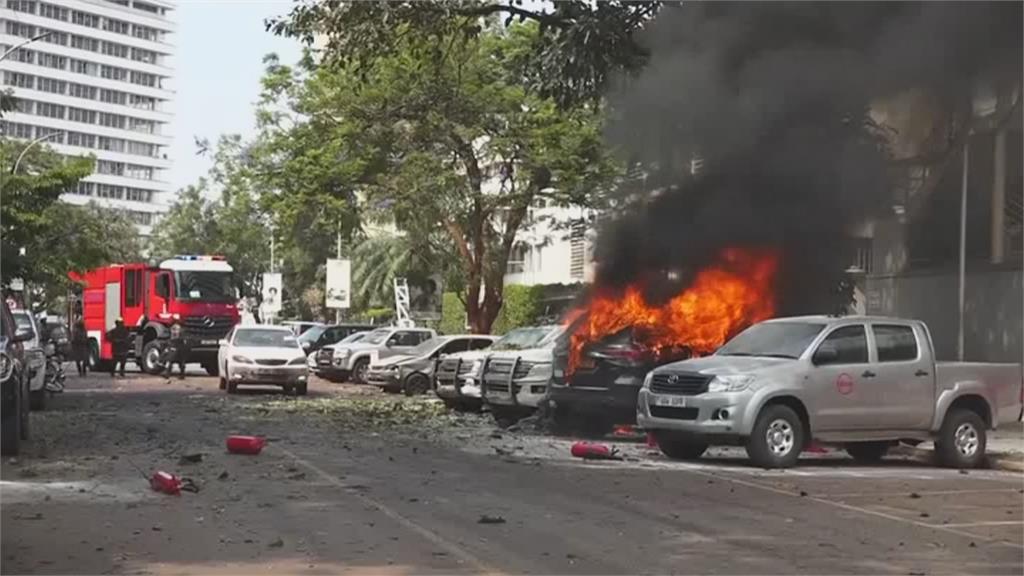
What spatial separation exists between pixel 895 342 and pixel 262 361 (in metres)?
14.1

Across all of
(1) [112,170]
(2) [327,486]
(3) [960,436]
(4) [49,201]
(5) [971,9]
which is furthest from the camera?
(1) [112,170]

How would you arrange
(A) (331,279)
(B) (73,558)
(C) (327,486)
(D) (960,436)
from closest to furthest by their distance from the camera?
(B) (73,558) → (C) (327,486) → (D) (960,436) → (A) (331,279)

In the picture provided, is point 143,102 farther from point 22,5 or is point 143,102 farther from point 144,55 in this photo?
point 22,5

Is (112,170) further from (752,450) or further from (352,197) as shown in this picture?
(752,450)

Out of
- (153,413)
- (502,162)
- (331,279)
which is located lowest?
(153,413)

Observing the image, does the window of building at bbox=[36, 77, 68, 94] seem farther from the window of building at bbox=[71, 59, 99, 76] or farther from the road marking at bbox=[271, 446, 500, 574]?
the road marking at bbox=[271, 446, 500, 574]

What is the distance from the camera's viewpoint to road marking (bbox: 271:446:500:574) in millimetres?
7543

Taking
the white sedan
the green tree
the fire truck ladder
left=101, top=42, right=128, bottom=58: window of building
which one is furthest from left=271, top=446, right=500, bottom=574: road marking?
left=101, top=42, right=128, bottom=58: window of building

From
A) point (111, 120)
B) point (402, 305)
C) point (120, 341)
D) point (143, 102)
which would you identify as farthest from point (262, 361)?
point (111, 120)

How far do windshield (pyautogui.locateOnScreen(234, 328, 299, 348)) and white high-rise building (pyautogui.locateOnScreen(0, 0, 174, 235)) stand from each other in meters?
6.32

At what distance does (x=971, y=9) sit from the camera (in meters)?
12.4

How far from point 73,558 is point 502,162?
22.7m

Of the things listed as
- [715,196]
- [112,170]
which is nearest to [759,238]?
[715,196]

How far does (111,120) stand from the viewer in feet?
275
